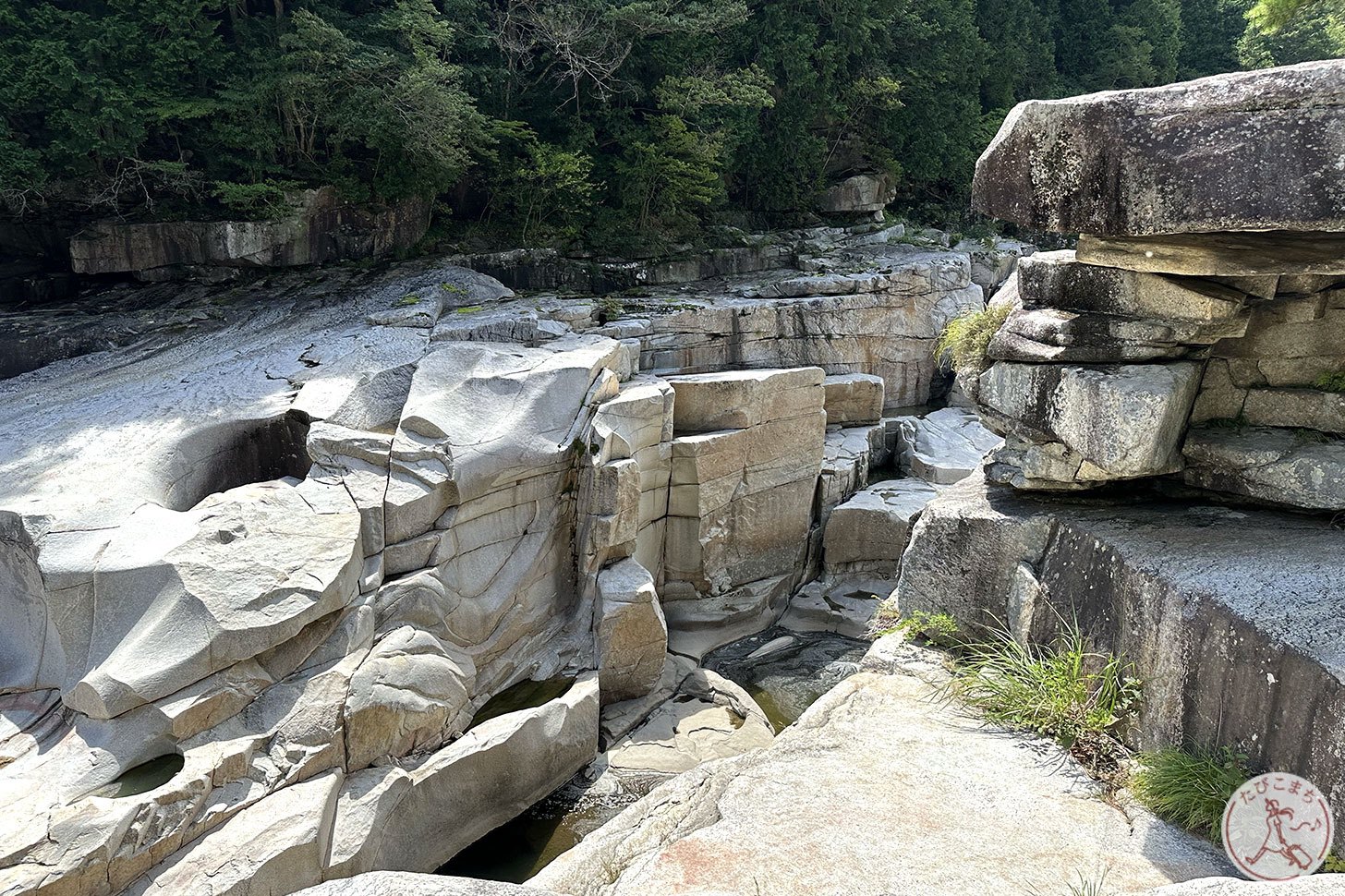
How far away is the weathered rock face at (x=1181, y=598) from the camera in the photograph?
12.8 feet

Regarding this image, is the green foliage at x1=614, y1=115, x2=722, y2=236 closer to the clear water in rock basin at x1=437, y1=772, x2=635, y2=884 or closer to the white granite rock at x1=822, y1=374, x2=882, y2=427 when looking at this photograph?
the white granite rock at x1=822, y1=374, x2=882, y2=427

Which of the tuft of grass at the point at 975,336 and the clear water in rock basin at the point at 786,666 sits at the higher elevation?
the tuft of grass at the point at 975,336

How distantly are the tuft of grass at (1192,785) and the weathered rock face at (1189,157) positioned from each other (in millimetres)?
2482

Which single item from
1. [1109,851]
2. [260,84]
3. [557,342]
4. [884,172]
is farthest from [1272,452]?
[884,172]

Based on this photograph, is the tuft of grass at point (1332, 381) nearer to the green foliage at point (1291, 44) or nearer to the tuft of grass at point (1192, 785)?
the tuft of grass at point (1192, 785)

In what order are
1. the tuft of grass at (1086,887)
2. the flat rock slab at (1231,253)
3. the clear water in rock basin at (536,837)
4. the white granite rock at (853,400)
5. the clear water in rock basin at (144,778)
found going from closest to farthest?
the tuft of grass at (1086,887), the flat rock slab at (1231,253), the clear water in rock basin at (144,778), the clear water in rock basin at (536,837), the white granite rock at (853,400)

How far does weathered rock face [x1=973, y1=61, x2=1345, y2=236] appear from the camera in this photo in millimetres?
4000

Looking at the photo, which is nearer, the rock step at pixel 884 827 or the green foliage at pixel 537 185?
the rock step at pixel 884 827

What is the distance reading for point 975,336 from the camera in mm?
6434

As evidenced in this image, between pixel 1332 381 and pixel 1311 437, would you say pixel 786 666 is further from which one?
pixel 1332 381

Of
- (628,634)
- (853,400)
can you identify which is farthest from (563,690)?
(853,400)

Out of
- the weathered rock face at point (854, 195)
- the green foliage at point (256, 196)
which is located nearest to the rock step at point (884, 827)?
A: the green foliage at point (256, 196)

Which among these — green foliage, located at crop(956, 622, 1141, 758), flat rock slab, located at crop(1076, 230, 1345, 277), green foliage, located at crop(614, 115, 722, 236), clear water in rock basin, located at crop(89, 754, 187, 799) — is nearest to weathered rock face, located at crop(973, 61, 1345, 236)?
flat rock slab, located at crop(1076, 230, 1345, 277)

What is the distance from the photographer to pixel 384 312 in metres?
11.9
